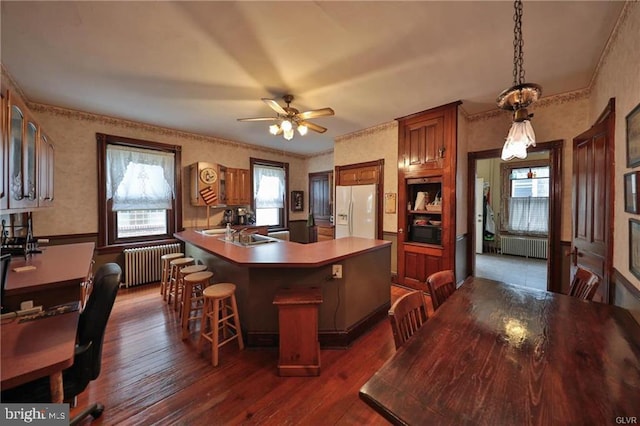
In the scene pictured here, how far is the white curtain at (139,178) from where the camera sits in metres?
3.80

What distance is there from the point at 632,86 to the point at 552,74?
1.21 metres

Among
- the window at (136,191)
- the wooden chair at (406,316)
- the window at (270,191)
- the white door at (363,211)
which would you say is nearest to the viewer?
the wooden chair at (406,316)

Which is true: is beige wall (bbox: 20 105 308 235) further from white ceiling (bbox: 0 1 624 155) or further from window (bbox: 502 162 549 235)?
window (bbox: 502 162 549 235)

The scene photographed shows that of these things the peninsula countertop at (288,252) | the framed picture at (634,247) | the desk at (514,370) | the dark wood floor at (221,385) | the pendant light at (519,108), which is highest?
the pendant light at (519,108)

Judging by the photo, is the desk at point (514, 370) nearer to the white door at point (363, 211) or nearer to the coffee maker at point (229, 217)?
the white door at point (363, 211)

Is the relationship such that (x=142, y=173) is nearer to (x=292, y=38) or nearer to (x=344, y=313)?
(x=292, y=38)

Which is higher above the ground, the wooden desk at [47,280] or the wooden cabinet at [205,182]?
the wooden cabinet at [205,182]

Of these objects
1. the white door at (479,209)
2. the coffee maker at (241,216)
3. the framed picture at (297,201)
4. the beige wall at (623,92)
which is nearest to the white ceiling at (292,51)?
the beige wall at (623,92)

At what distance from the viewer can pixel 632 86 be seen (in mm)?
1553

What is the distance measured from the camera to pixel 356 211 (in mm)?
4371

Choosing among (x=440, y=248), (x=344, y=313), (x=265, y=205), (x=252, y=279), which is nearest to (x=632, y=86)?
(x=440, y=248)

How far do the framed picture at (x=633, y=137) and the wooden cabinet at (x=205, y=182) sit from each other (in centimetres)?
493

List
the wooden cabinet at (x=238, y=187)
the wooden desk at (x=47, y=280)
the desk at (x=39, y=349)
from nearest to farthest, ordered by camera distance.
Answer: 1. the desk at (x=39, y=349)
2. the wooden desk at (x=47, y=280)
3. the wooden cabinet at (x=238, y=187)

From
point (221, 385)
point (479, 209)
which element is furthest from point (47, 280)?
point (479, 209)
